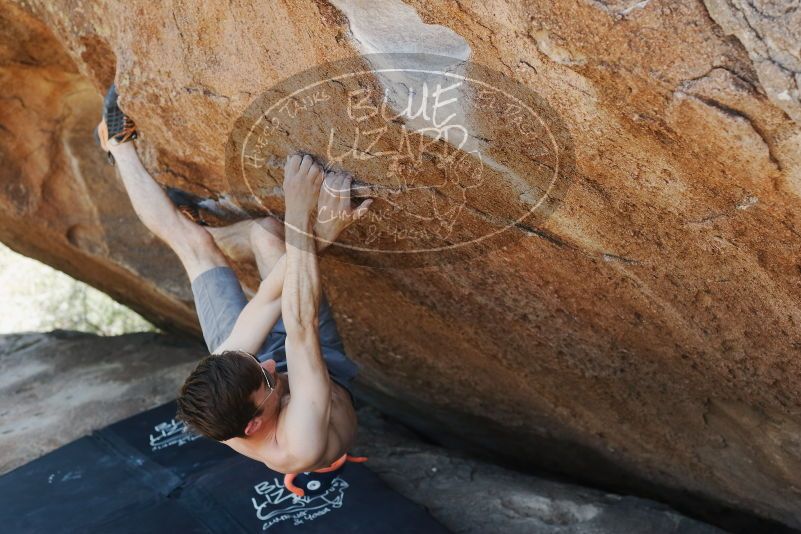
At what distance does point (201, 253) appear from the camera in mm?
2604

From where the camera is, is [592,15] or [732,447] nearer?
[592,15]

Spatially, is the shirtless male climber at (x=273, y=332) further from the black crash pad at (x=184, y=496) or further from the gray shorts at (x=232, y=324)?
the black crash pad at (x=184, y=496)

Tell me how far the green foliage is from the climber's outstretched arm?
4924mm

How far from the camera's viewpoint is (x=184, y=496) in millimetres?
2684

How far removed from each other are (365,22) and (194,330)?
2816 mm

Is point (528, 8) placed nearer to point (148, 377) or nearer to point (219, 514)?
point (219, 514)

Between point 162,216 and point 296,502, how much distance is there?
963mm

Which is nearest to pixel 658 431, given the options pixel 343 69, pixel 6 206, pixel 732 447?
pixel 732 447

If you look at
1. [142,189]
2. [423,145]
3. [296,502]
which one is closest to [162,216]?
[142,189]

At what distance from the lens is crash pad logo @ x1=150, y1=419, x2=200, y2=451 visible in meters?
3.01

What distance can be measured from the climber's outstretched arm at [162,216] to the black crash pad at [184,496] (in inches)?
27.0

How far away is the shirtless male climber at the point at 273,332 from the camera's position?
202 cm

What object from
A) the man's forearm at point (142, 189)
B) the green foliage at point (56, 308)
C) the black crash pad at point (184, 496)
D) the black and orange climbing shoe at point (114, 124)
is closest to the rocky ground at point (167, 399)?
the black crash pad at point (184, 496)

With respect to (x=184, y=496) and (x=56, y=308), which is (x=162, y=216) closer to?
(x=184, y=496)
